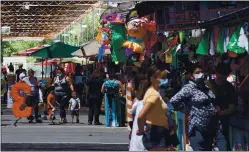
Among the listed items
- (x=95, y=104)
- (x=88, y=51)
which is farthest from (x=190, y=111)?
(x=88, y=51)

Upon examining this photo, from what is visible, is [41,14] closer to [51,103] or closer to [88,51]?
[88,51]

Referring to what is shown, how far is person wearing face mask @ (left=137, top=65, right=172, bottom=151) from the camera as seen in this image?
11.4 m

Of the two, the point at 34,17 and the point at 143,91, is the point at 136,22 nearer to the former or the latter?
the point at 143,91

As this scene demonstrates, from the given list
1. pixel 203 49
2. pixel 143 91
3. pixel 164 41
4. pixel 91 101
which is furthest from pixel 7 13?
pixel 143 91

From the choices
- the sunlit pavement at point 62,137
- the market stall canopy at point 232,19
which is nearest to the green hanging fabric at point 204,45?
the market stall canopy at point 232,19

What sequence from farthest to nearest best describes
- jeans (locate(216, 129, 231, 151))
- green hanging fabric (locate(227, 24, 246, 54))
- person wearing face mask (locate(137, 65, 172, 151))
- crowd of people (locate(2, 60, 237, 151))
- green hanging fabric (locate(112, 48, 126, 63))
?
green hanging fabric (locate(112, 48, 126, 63)), jeans (locate(216, 129, 231, 151)), green hanging fabric (locate(227, 24, 246, 54)), crowd of people (locate(2, 60, 237, 151)), person wearing face mask (locate(137, 65, 172, 151))

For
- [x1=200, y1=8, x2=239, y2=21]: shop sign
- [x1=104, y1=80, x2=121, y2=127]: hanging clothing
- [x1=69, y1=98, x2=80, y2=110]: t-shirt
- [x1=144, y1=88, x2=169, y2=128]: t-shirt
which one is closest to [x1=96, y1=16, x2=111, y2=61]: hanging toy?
[x1=104, y1=80, x2=121, y2=127]: hanging clothing

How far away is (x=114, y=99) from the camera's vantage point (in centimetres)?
2427

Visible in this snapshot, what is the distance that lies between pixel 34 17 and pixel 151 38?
4130cm

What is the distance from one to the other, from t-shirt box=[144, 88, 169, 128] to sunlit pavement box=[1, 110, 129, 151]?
5.70 m

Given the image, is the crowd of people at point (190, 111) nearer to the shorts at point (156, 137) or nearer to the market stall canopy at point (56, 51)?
the shorts at point (156, 137)

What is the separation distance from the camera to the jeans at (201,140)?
13.1 meters

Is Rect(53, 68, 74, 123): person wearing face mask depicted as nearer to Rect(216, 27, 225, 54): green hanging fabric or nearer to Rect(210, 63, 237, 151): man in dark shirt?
Rect(216, 27, 225, 54): green hanging fabric

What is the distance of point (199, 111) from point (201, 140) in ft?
1.55
